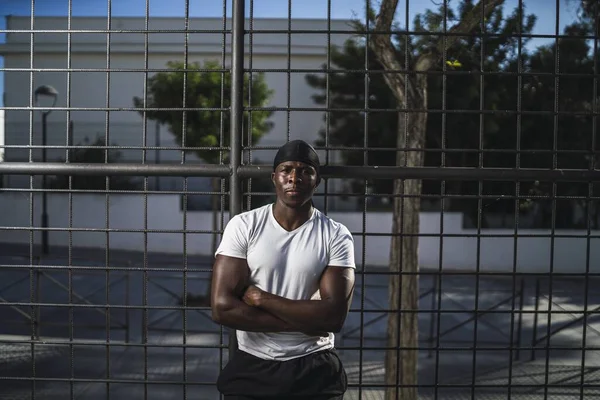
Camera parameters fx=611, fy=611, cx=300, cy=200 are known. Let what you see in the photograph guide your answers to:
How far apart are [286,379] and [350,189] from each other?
17421 mm

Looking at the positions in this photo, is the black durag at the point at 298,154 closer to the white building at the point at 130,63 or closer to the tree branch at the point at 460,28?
the tree branch at the point at 460,28

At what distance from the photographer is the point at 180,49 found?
20.9 meters

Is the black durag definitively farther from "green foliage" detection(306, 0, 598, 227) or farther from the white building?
the white building

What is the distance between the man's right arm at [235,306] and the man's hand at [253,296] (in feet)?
0.06

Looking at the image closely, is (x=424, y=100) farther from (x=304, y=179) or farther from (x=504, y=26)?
(x=304, y=179)

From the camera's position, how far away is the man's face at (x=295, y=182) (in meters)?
2.48

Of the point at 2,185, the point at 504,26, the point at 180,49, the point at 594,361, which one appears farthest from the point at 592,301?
the point at 2,185

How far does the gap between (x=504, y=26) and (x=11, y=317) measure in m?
9.58

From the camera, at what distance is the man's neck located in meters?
2.54

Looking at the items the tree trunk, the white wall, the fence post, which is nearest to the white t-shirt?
the fence post

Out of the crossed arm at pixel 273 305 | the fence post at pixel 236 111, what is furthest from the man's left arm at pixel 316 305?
the fence post at pixel 236 111

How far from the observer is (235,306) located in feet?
7.89

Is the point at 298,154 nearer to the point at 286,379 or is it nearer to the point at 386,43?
the point at 286,379

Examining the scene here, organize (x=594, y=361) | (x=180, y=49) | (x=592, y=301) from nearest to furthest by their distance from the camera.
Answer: (x=594, y=361)
(x=592, y=301)
(x=180, y=49)
